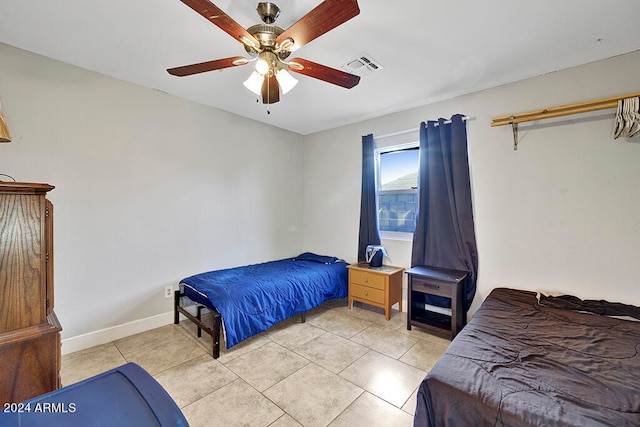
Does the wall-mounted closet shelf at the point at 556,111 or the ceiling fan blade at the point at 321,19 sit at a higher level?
the ceiling fan blade at the point at 321,19

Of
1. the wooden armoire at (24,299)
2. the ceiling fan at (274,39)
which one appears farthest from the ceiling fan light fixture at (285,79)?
the wooden armoire at (24,299)

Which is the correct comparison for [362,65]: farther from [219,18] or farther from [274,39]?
[219,18]

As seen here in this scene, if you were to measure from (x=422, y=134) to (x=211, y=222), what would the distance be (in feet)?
8.79

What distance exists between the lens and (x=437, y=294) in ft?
8.42

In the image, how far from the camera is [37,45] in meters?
2.01

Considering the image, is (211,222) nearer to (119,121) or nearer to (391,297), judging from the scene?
(119,121)

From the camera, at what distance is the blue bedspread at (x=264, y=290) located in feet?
7.61

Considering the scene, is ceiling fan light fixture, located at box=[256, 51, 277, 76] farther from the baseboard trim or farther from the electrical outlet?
the baseboard trim

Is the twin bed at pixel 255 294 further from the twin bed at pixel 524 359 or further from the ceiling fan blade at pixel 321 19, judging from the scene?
the ceiling fan blade at pixel 321 19

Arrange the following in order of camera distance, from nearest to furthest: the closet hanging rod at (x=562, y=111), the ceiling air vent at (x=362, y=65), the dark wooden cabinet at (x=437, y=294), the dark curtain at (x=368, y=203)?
the closet hanging rod at (x=562, y=111) < the ceiling air vent at (x=362, y=65) < the dark wooden cabinet at (x=437, y=294) < the dark curtain at (x=368, y=203)

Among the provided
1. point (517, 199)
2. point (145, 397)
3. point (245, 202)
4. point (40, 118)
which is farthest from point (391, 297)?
point (40, 118)

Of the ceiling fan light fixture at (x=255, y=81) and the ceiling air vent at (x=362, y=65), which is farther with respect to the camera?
the ceiling air vent at (x=362, y=65)

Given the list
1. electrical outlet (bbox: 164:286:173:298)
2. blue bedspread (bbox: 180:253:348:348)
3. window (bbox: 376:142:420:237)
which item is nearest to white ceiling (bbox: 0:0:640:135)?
window (bbox: 376:142:420:237)

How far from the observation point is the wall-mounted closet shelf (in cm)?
202
